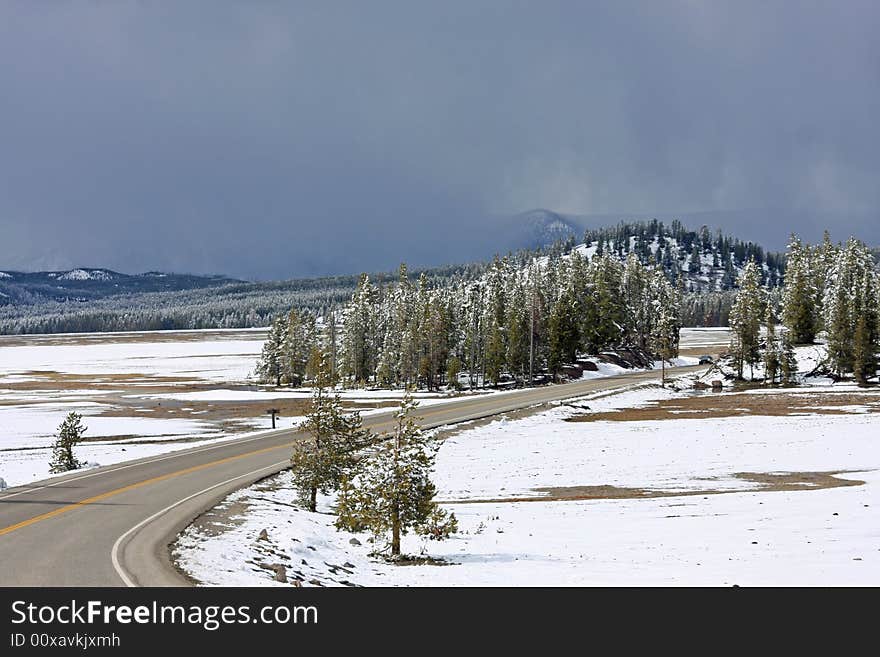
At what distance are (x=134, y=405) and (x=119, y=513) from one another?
62.0 m

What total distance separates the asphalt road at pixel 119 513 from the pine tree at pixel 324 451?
2823 mm

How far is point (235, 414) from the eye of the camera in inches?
2660

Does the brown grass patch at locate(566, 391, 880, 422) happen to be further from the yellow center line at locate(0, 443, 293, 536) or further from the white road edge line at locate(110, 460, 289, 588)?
the white road edge line at locate(110, 460, 289, 588)

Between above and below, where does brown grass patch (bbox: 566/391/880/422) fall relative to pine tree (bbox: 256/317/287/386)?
below

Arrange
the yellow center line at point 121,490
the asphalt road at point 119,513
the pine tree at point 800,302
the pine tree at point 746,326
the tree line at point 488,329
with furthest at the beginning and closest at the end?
the pine tree at point 800,302, the tree line at point 488,329, the pine tree at point 746,326, the yellow center line at point 121,490, the asphalt road at point 119,513

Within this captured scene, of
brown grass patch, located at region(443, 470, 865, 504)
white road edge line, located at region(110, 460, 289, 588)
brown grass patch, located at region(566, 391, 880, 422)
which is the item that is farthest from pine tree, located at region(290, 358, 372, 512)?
brown grass patch, located at region(566, 391, 880, 422)

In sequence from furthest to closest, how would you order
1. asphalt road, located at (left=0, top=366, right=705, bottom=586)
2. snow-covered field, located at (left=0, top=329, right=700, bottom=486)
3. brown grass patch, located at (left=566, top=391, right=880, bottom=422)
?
brown grass patch, located at (left=566, top=391, right=880, bottom=422) → snow-covered field, located at (left=0, top=329, right=700, bottom=486) → asphalt road, located at (left=0, top=366, right=705, bottom=586)

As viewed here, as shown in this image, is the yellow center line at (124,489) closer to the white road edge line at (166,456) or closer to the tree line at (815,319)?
the white road edge line at (166,456)

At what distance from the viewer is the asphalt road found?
45.7 ft

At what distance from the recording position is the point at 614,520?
21172mm

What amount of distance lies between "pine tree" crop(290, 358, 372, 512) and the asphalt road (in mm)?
2823

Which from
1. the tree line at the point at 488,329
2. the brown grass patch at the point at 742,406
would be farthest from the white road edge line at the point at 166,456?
the tree line at the point at 488,329

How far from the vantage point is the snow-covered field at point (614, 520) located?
14.8 meters
